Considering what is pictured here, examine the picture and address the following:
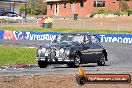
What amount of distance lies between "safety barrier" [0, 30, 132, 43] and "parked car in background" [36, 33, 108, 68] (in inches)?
684

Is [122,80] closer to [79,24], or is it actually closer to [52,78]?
[52,78]

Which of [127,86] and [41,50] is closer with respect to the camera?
[127,86]

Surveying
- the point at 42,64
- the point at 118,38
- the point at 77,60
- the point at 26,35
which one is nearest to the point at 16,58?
the point at 42,64

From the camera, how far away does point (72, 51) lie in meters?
20.7

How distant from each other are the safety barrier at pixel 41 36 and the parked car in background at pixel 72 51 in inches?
684

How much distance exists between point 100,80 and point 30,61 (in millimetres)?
14130

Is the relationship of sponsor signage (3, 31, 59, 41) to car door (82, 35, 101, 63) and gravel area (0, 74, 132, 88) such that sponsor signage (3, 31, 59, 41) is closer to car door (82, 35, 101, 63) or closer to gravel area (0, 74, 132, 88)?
car door (82, 35, 101, 63)

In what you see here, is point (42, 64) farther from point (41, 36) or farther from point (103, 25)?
point (103, 25)

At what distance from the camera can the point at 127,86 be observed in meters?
14.1

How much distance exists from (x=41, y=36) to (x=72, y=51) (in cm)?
2272

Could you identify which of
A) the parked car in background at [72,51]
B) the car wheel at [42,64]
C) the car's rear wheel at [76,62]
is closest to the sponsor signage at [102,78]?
the parked car in background at [72,51]

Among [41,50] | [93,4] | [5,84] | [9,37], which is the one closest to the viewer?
[5,84]

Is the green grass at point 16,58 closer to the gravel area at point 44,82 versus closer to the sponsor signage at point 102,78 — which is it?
the gravel area at point 44,82

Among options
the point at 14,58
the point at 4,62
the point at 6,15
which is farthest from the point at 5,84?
the point at 6,15
